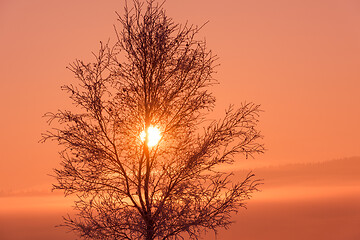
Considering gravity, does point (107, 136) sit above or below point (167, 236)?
above

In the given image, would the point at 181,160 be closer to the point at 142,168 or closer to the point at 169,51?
the point at 142,168

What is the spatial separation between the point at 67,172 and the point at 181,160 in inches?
149

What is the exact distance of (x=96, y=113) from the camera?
850 inches

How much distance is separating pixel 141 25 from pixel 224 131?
14.8ft

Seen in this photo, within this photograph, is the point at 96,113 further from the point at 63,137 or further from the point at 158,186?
the point at 158,186

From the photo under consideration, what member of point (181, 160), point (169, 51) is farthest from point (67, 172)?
point (169, 51)

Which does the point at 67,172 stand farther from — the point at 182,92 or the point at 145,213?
the point at 182,92

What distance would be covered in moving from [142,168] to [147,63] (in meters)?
3.52

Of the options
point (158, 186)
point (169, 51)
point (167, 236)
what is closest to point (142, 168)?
point (158, 186)

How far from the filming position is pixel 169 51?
2183 cm

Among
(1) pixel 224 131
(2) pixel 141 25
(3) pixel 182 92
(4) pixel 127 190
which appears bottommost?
(4) pixel 127 190

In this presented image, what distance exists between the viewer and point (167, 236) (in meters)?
21.1

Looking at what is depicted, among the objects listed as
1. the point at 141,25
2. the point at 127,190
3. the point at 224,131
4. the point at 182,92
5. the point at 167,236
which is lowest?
the point at 167,236

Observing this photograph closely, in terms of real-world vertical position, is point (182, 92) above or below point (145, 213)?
above
